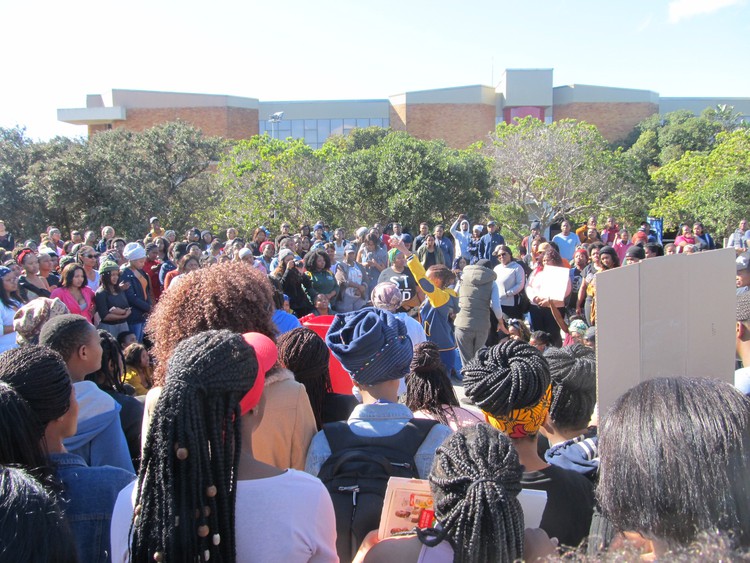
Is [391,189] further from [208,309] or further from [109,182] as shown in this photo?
[208,309]

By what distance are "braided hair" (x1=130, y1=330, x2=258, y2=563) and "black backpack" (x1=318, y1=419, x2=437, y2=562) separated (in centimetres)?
63

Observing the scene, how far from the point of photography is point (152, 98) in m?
49.8

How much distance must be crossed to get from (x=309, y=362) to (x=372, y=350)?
879 mm

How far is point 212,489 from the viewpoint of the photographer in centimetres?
166

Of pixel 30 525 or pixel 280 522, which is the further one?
pixel 280 522

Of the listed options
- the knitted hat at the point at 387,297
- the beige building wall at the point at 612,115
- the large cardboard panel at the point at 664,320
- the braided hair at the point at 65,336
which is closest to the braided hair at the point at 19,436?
the braided hair at the point at 65,336

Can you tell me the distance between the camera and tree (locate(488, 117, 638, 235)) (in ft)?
92.7

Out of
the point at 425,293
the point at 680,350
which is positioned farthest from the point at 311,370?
the point at 425,293

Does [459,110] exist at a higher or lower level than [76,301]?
higher

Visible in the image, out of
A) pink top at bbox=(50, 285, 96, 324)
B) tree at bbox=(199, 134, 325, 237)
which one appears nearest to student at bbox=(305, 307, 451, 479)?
pink top at bbox=(50, 285, 96, 324)

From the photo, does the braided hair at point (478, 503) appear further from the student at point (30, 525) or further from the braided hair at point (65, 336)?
the braided hair at point (65, 336)

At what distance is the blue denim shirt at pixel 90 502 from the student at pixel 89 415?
0.46m

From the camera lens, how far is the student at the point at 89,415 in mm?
2771

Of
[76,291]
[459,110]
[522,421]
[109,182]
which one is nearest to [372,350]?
[522,421]
